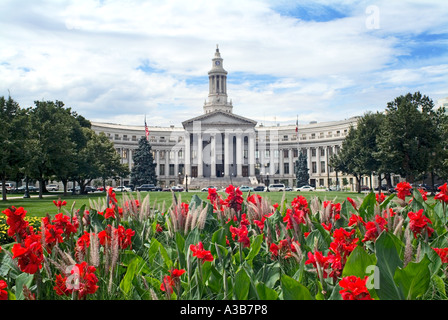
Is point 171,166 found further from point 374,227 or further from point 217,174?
point 374,227

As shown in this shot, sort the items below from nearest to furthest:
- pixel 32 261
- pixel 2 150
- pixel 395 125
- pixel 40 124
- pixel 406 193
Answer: pixel 32 261, pixel 406 193, pixel 2 150, pixel 395 125, pixel 40 124

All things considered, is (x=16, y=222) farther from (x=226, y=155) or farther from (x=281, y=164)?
(x=281, y=164)

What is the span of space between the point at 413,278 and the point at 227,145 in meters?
101

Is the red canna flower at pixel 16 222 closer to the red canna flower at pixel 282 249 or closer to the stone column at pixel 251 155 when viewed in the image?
the red canna flower at pixel 282 249

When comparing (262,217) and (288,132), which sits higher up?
(288,132)

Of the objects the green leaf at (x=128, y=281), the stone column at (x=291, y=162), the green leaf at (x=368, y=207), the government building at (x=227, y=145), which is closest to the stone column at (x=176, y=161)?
the government building at (x=227, y=145)

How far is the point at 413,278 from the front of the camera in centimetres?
288

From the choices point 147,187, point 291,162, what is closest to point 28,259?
point 147,187

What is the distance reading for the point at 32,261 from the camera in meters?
3.19

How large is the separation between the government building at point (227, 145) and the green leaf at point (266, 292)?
98236 millimetres

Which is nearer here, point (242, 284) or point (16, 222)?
point (242, 284)

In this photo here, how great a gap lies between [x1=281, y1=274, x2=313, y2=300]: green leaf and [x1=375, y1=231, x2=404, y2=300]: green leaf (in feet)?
1.85
